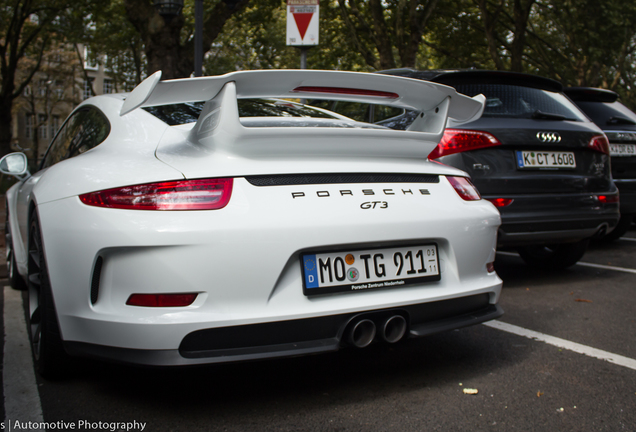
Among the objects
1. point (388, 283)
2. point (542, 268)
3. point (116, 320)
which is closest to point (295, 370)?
point (388, 283)

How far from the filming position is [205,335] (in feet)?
6.76

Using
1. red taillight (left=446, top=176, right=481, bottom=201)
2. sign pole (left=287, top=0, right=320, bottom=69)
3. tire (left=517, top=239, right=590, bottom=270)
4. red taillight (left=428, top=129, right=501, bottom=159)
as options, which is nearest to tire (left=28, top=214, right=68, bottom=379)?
red taillight (left=446, top=176, right=481, bottom=201)

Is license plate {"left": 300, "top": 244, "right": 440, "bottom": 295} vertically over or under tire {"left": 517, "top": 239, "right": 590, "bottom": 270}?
over

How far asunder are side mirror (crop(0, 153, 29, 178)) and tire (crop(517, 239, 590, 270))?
4360 mm

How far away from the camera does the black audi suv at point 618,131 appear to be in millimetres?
6391

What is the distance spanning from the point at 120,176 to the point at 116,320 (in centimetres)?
→ 53

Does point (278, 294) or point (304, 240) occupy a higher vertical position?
point (304, 240)

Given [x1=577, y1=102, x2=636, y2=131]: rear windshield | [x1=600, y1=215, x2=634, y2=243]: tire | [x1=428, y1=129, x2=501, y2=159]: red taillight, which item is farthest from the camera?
[x1=600, y1=215, x2=634, y2=243]: tire

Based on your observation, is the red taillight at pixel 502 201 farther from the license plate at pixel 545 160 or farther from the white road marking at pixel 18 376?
the white road marking at pixel 18 376

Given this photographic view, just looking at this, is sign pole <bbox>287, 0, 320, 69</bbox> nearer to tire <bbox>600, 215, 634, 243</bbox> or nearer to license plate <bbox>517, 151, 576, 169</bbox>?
license plate <bbox>517, 151, 576, 169</bbox>

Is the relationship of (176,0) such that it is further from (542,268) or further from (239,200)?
(239,200)

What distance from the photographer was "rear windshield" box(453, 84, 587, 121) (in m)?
4.40

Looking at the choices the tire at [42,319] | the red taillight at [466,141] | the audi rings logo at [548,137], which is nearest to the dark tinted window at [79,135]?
the tire at [42,319]

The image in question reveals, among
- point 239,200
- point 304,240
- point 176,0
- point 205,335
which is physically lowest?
point 205,335
